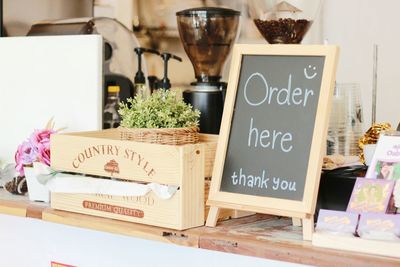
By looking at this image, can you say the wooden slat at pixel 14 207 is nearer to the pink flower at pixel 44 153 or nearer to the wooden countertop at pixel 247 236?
the wooden countertop at pixel 247 236

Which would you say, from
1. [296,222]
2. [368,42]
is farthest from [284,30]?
[368,42]

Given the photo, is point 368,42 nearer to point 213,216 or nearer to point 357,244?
point 213,216

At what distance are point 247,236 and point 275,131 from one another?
0.21 m

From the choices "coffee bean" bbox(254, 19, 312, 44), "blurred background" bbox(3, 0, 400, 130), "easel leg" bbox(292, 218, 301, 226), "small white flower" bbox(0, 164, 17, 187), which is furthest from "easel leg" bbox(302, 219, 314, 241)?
"blurred background" bbox(3, 0, 400, 130)

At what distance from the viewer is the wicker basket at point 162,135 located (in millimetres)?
1475

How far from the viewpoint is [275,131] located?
137 cm

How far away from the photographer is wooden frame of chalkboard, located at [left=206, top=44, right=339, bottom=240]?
51.6 inches

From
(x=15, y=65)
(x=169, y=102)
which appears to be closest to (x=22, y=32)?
(x=15, y=65)

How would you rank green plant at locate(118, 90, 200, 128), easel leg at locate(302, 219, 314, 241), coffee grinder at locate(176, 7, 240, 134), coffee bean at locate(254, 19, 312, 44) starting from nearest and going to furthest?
easel leg at locate(302, 219, 314, 241) < green plant at locate(118, 90, 200, 128) < coffee bean at locate(254, 19, 312, 44) < coffee grinder at locate(176, 7, 240, 134)

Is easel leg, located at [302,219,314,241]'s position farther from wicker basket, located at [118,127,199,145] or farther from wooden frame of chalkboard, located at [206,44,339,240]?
wicker basket, located at [118,127,199,145]

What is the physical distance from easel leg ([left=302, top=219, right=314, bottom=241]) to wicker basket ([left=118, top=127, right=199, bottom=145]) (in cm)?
35

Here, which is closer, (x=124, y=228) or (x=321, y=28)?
(x=124, y=228)

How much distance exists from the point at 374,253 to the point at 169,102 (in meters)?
0.58

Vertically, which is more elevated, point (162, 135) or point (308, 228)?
point (162, 135)
